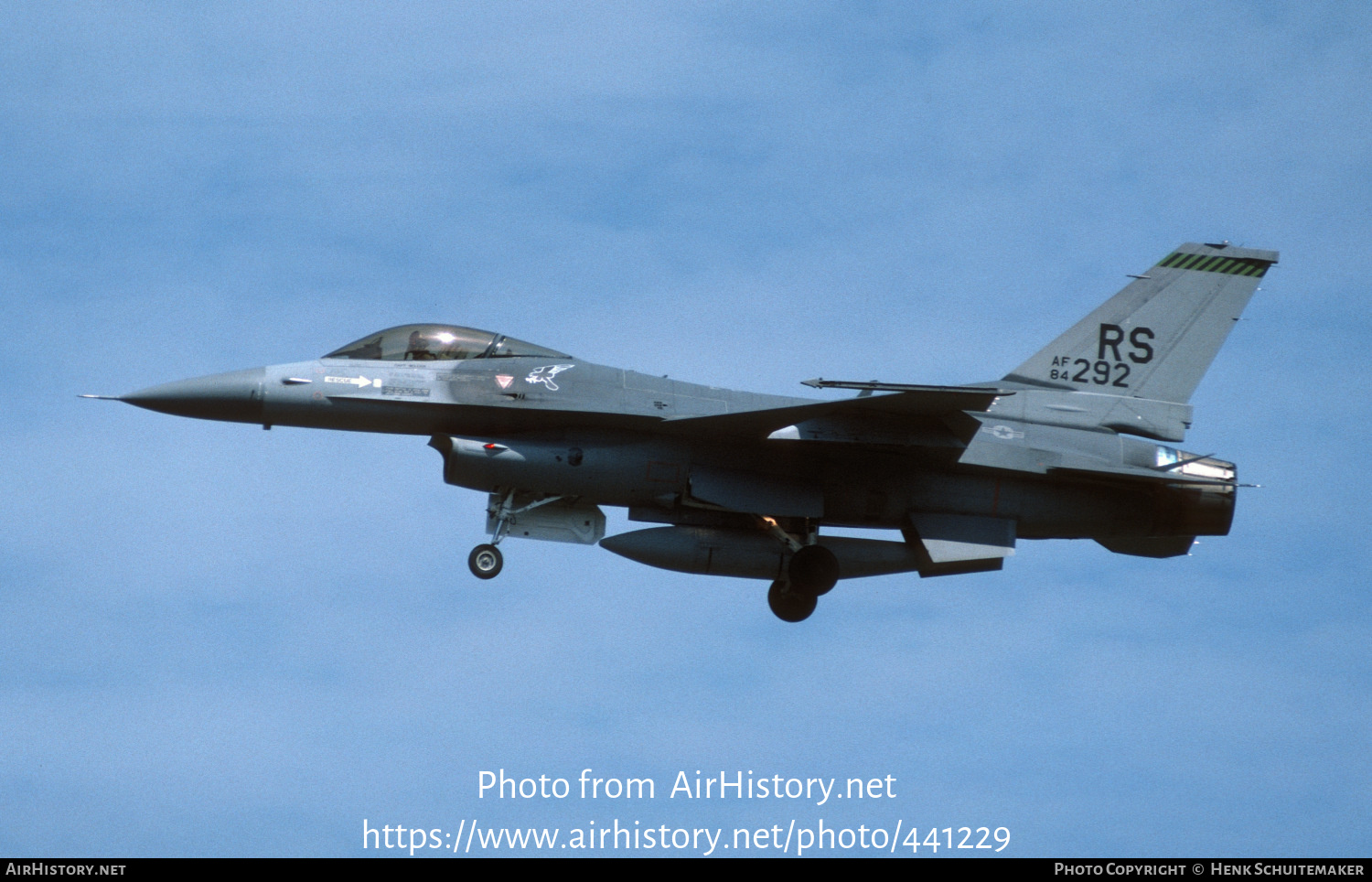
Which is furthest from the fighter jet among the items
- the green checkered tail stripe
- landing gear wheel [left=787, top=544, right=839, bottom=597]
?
the green checkered tail stripe

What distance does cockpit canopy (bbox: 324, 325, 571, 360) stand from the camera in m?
23.0

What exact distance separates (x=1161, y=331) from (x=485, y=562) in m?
10.1

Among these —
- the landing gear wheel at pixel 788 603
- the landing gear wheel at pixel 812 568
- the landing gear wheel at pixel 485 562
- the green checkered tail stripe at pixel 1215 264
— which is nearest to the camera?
the landing gear wheel at pixel 485 562

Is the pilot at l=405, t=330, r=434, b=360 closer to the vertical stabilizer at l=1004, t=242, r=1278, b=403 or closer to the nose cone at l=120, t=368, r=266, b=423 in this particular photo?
the nose cone at l=120, t=368, r=266, b=423

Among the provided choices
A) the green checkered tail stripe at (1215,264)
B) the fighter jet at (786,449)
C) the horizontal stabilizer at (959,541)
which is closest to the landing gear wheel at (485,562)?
the fighter jet at (786,449)

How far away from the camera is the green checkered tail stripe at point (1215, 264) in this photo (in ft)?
83.9

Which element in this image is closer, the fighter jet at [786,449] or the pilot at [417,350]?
the fighter jet at [786,449]

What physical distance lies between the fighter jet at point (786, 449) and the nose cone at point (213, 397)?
0.09ft

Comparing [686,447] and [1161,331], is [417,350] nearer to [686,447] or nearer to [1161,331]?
[686,447]

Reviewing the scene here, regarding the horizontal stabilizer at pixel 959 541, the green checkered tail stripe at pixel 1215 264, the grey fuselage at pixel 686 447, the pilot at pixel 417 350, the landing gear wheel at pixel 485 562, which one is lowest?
the landing gear wheel at pixel 485 562

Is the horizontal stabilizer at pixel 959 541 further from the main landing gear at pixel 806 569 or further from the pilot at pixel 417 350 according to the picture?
the pilot at pixel 417 350

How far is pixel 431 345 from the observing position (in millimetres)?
23125

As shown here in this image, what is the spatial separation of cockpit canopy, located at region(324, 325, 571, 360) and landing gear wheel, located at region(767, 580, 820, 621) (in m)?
4.71
